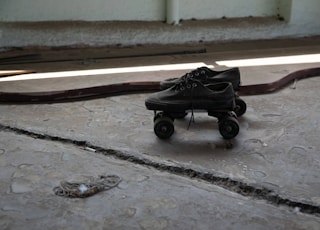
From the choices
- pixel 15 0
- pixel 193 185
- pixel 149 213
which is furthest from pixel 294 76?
pixel 15 0

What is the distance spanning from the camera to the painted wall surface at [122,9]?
521 cm

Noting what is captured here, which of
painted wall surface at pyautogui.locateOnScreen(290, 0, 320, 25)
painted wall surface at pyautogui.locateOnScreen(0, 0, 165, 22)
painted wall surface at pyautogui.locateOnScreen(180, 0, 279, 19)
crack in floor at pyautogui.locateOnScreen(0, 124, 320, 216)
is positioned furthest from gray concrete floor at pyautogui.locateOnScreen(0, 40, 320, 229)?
painted wall surface at pyautogui.locateOnScreen(290, 0, 320, 25)

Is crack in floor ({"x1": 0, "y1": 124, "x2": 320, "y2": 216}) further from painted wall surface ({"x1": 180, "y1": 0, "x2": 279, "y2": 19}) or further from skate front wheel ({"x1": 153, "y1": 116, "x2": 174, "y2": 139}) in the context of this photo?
painted wall surface ({"x1": 180, "y1": 0, "x2": 279, "y2": 19})

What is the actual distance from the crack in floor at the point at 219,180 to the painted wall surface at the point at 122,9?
2.80 m

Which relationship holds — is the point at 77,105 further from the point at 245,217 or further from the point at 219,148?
the point at 245,217

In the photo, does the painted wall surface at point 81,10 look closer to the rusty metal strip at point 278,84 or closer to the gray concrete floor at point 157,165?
the gray concrete floor at point 157,165

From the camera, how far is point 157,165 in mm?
2445

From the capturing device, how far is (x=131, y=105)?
138 inches

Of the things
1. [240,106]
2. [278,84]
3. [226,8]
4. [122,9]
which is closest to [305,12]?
[226,8]

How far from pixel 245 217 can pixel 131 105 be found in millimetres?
1748

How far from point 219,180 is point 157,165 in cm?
35

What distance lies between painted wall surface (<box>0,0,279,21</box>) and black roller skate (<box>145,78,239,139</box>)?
2.94 metres

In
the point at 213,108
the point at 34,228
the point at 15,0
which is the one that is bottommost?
the point at 34,228

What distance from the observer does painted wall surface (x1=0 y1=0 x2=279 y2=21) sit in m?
5.21
